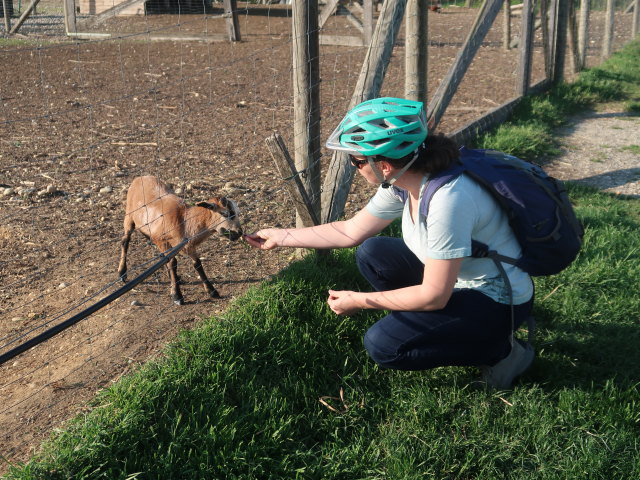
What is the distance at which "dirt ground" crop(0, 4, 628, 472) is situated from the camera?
378cm

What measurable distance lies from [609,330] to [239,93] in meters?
6.74

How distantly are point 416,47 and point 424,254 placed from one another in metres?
2.59

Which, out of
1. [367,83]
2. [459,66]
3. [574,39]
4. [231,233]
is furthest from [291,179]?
[574,39]

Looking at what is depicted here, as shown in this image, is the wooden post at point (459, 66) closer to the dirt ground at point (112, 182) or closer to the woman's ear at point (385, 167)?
the dirt ground at point (112, 182)

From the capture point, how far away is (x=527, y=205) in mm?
2938

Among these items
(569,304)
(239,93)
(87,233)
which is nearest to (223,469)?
(569,304)

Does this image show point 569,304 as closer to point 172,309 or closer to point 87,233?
point 172,309

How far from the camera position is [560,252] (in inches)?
118

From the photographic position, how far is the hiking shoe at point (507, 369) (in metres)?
3.45

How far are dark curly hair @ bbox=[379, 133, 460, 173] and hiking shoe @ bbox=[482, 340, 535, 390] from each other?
110 cm

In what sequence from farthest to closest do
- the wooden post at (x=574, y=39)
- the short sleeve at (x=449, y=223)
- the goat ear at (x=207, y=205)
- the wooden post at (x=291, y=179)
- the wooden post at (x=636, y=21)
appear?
the wooden post at (x=636, y=21) → the wooden post at (x=574, y=39) → the goat ear at (x=207, y=205) → the wooden post at (x=291, y=179) → the short sleeve at (x=449, y=223)

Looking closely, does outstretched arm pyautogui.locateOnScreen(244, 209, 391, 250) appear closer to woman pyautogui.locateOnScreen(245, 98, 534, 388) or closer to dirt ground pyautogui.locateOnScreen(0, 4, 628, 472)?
woman pyautogui.locateOnScreen(245, 98, 534, 388)

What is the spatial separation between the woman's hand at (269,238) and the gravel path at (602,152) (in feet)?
14.2

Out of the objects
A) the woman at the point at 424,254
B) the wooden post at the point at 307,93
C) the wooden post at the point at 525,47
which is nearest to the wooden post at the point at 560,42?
the wooden post at the point at 525,47
